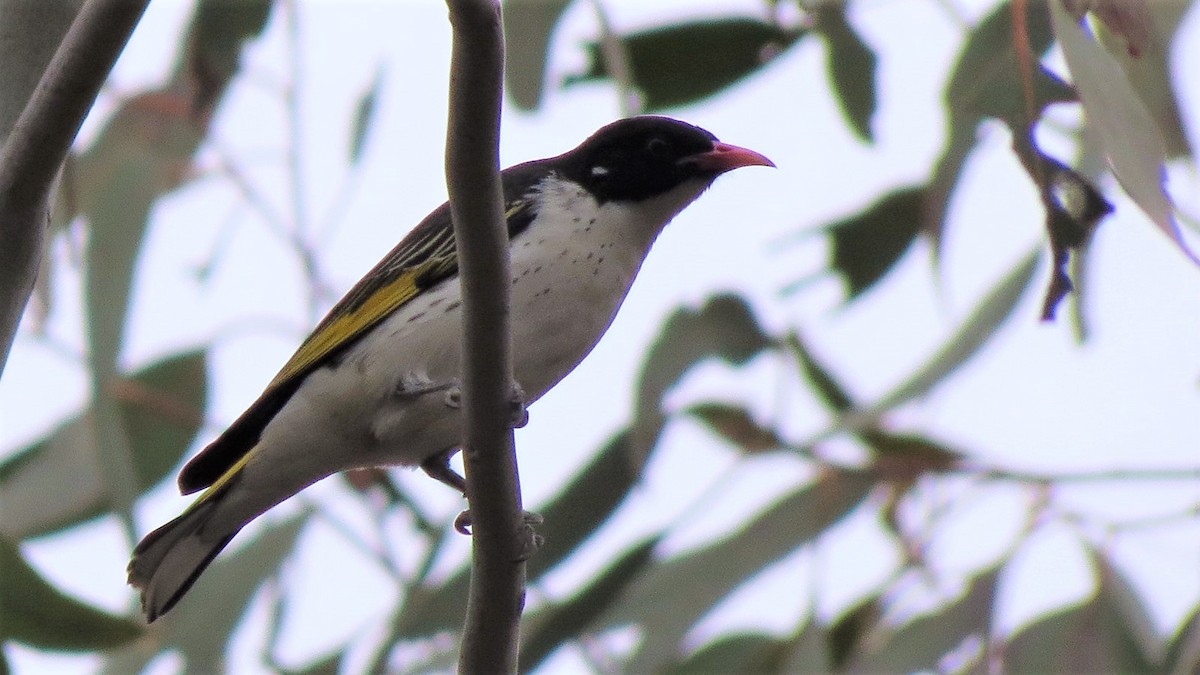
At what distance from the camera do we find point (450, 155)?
93.7 inches

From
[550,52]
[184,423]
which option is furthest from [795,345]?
[184,423]

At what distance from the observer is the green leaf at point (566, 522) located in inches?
181

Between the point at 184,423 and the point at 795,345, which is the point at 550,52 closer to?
the point at 795,345

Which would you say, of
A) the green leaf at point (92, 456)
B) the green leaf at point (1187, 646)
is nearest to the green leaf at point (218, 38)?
the green leaf at point (92, 456)

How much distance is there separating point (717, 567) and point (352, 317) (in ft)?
5.66

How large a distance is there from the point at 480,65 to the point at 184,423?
10.4ft

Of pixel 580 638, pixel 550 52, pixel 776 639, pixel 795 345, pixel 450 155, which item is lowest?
pixel 776 639

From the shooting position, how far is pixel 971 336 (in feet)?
15.9

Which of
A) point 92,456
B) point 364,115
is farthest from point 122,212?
point 364,115

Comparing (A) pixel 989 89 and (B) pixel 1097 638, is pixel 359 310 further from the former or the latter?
(B) pixel 1097 638

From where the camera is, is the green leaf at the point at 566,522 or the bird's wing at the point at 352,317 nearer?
the bird's wing at the point at 352,317

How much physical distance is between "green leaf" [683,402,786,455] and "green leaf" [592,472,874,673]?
1.24ft

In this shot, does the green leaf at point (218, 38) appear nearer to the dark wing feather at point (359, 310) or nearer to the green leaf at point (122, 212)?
the green leaf at point (122, 212)

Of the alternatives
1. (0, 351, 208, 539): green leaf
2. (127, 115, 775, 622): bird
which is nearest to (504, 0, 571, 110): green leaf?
(127, 115, 775, 622): bird
